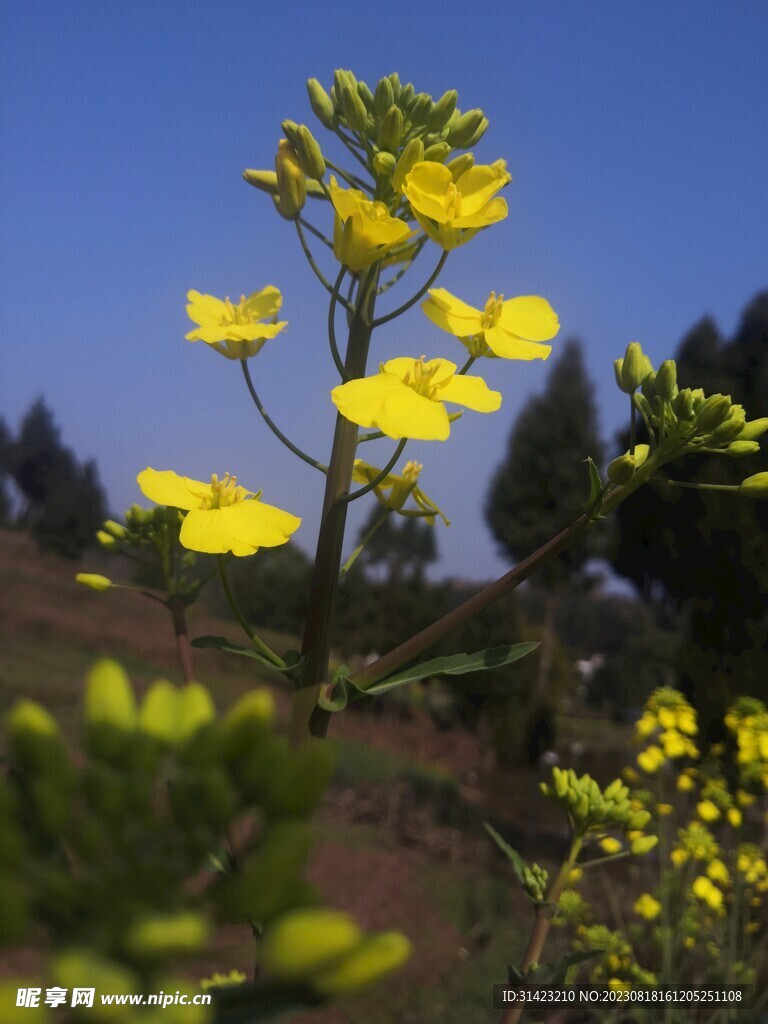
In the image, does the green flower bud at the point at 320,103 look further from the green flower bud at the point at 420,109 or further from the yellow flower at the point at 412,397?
the yellow flower at the point at 412,397

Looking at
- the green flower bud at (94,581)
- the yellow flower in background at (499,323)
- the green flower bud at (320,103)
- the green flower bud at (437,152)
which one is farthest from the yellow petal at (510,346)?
the green flower bud at (94,581)

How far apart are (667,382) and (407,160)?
438 millimetres

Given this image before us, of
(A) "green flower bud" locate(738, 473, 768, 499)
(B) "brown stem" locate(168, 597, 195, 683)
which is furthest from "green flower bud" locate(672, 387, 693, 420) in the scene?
(B) "brown stem" locate(168, 597, 195, 683)

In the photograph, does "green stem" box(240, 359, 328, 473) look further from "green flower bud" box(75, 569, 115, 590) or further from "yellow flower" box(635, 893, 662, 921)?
"yellow flower" box(635, 893, 662, 921)

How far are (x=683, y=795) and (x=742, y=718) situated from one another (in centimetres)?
111

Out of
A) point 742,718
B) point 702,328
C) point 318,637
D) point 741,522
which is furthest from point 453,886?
point 702,328

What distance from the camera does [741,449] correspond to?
3.26 ft

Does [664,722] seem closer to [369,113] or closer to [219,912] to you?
[369,113]

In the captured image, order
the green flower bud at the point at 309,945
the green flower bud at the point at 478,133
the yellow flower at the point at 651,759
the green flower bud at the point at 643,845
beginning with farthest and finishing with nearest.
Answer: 1. the yellow flower at the point at 651,759
2. the green flower bud at the point at 643,845
3. the green flower bud at the point at 478,133
4. the green flower bud at the point at 309,945

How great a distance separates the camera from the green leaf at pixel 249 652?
2.97 feet

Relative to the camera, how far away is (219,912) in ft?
1.49

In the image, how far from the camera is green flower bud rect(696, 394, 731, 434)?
3.11 ft

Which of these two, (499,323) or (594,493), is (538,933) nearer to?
(594,493)

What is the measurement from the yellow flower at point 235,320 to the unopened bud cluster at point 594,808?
104 centimetres
